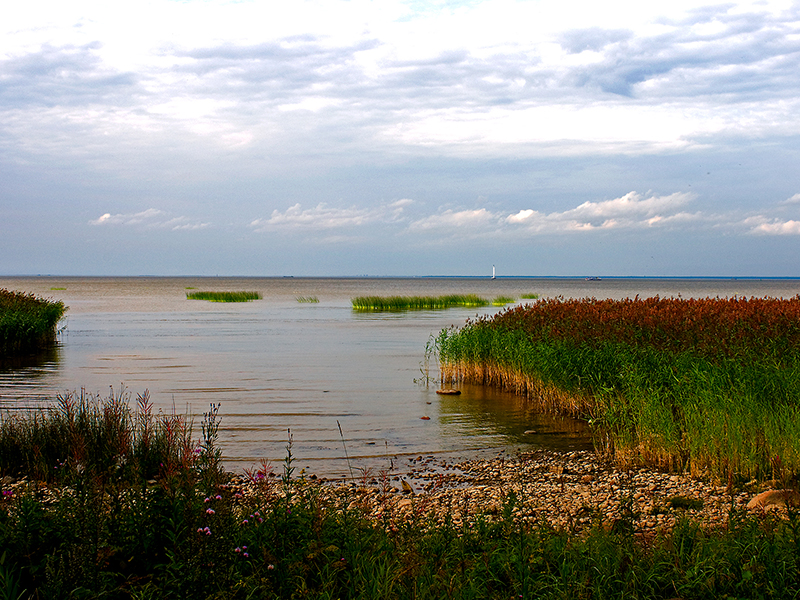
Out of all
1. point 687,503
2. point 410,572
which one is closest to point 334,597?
point 410,572

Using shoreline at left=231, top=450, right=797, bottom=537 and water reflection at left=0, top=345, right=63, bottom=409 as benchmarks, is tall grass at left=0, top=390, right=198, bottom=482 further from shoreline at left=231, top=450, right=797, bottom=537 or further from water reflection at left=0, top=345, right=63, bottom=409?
water reflection at left=0, top=345, right=63, bottom=409

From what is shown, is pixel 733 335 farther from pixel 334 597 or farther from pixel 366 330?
pixel 366 330

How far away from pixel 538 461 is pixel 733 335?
631cm

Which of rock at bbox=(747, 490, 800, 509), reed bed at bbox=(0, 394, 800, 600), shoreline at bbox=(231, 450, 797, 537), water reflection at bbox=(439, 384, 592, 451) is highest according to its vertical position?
reed bed at bbox=(0, 394, 800, 600)

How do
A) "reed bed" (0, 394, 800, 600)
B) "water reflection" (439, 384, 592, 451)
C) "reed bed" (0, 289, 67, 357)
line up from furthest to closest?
"reed bed" (0, 289, 67, 357)
"water reflection" (439, 384, 592, 451)
"reed bed" (0, 394, 800, 600)

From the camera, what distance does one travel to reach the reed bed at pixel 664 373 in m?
9.38

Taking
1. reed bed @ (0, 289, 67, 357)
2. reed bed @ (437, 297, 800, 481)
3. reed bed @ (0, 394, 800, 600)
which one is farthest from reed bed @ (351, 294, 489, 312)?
reed bed @ (0, 394, 800, 600)

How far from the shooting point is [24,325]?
26.8 metres

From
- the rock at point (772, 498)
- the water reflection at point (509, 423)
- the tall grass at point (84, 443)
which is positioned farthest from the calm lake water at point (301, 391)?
the rock at point (772, 498)

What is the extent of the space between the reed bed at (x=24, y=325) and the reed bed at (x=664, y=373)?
689 inches

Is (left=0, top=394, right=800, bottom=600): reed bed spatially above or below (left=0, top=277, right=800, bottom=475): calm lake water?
above

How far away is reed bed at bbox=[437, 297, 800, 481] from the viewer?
9383 millimetres

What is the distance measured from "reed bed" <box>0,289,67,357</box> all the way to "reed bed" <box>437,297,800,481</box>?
17.5 metres

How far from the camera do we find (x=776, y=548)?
523 cm
